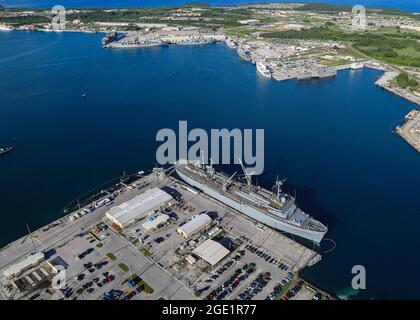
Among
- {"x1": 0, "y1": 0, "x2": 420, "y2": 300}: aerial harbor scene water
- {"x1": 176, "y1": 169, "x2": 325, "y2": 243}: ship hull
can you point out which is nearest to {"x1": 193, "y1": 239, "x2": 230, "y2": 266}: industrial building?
{"x1": 0, "y1": 0, "x2": 420, "y2": 300}: aerial harbor scene water

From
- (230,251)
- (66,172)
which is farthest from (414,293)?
(66,172)

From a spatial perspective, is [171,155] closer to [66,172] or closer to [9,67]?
[66,172]

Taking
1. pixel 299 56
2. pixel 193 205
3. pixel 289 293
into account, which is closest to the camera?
pixel 289 293

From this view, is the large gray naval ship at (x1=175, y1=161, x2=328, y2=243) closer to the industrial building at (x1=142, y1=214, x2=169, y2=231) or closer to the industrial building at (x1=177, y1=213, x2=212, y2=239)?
the industrial building at (x1=177, y1=213, x2=212, y2=239)

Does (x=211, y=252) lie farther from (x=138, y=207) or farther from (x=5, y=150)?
(x=5, y=150)

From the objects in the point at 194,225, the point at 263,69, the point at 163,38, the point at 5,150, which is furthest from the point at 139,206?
the point at 163,38
